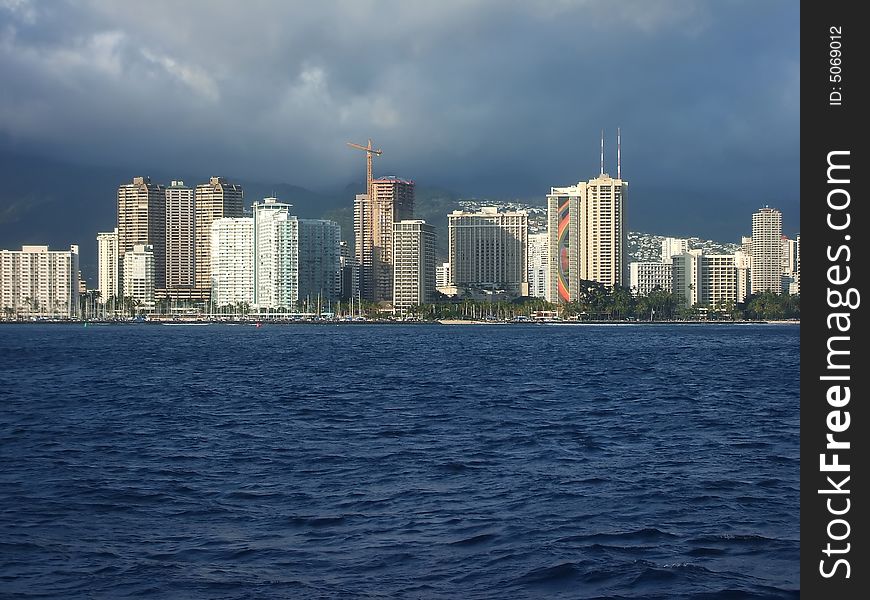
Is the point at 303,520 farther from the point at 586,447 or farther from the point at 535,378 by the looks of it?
the point at 535,378

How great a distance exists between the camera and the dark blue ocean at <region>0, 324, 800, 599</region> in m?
18.2

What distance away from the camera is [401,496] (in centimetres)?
2531

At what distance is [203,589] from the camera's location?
17469 mm

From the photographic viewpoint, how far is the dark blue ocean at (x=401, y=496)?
59.7ft

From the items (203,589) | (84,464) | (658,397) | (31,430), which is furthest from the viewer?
(658,397)

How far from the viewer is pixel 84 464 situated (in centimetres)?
3130

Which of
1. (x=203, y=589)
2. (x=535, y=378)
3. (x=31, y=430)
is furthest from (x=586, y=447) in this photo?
(x=535, y=378)

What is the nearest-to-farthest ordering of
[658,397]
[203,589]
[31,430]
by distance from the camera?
[203,589] → [31,430] → [658,397]

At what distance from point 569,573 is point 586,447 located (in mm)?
15667
